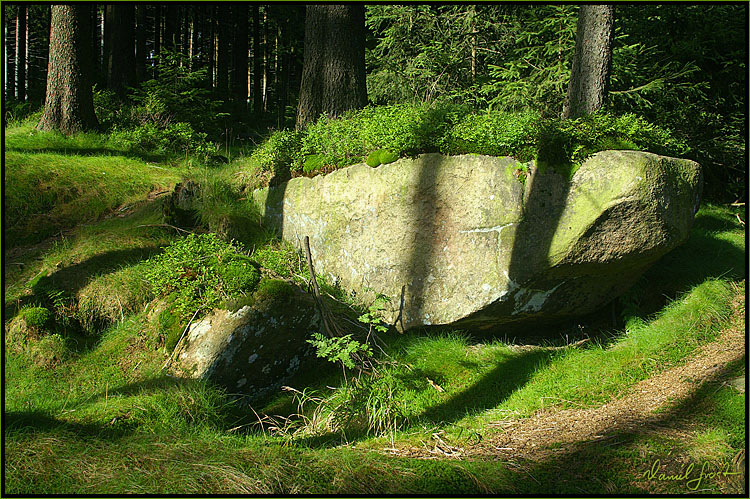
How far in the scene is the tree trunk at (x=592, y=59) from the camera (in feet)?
23.7

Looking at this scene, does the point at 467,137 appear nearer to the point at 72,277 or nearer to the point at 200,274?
the point at 200,274

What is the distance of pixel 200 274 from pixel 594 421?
4237 millimetres

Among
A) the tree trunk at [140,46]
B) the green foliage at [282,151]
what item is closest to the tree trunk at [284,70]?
the tree trunk at [140,46]

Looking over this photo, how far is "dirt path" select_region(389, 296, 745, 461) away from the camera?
4.05 m

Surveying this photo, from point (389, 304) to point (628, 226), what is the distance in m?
2.73

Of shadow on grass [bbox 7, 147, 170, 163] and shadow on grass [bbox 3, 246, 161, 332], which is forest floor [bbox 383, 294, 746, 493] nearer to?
shadow on grass [bbox 3, 246, 161, 332]

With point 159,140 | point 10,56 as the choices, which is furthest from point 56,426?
point 10,56

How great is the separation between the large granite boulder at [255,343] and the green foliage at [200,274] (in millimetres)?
200

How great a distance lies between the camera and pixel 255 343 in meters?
5.15

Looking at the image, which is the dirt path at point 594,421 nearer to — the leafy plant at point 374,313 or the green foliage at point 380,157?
the leafy plant at point 374,313

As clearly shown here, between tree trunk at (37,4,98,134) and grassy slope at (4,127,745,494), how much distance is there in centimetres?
405

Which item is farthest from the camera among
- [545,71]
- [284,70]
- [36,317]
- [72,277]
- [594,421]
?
[284,70]

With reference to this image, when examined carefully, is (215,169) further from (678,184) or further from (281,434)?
(678,184)

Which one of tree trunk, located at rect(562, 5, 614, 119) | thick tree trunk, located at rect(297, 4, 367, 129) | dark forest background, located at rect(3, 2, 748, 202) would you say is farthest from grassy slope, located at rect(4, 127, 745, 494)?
dark forest background, located at rect(3, 2, 748, 202)
